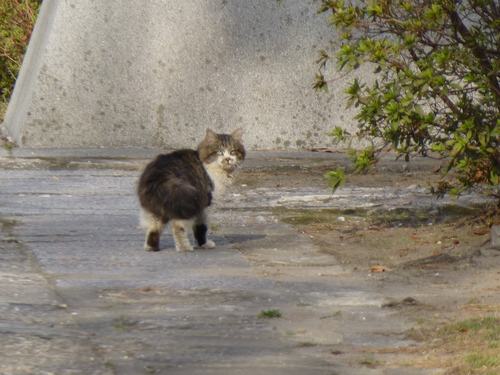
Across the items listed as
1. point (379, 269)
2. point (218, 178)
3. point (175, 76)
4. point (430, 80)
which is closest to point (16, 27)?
→ point (175, 76)

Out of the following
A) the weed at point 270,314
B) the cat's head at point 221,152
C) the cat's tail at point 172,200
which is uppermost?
the cat's head at point 221,152

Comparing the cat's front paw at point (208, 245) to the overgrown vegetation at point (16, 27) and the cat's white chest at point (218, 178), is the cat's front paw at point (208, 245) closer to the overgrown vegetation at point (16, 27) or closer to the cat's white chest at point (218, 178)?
the cat's white chest at point (218, 178)

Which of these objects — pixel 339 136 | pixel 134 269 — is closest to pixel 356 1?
pixel 339 136

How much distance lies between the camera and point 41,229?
6609 mm

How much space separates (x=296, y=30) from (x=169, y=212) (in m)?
6.23

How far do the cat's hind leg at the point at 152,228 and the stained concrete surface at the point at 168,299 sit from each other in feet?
0.31

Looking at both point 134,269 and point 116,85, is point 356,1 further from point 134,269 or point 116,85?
point 134,269

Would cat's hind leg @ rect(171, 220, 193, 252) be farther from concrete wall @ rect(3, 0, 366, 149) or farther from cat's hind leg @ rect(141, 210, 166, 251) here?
concrete wall @ rect(3, 0, 366, 149)

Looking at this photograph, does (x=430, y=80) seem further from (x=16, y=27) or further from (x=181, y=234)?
(x=16, y=27)

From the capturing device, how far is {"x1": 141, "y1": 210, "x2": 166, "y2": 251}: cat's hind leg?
6020mm

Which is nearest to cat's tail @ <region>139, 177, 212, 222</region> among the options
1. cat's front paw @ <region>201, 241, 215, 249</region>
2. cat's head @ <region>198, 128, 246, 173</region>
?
cat's front paw @ <region>201, 241, 215, 249</region>

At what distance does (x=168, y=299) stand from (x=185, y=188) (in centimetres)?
130

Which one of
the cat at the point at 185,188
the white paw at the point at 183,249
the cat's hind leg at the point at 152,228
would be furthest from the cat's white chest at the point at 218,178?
the cat's hind leg at the point at 152,228

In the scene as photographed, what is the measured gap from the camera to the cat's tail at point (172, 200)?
5.87 m
